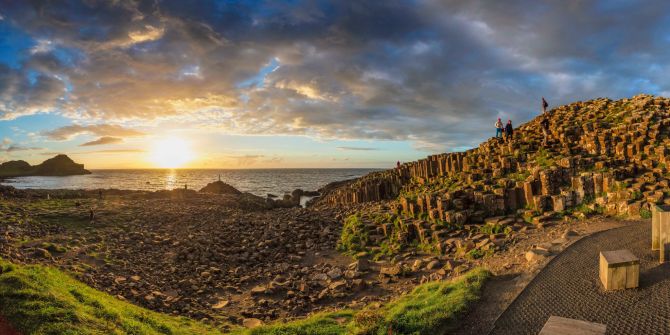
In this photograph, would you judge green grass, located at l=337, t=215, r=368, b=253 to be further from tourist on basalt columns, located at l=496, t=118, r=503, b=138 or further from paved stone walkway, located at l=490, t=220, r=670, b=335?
tourist on basalt columns, located at l=496, t=118, r=503, b=138

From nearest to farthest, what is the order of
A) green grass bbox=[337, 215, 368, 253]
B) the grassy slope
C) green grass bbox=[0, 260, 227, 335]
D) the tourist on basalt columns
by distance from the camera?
1. green grass bbox=[0, 260, 227, 335]
2. the grassy slope
3. green grass bbox=[337, 215, 368, 253]
4. the tourist on basalt columns

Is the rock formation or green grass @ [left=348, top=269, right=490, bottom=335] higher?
the rock formation

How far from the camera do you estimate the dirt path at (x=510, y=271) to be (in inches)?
345

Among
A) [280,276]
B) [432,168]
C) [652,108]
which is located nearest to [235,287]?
[280,276]

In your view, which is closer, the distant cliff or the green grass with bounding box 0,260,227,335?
the green grass with bounding box 0,260,227,335

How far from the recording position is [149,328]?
10133mm

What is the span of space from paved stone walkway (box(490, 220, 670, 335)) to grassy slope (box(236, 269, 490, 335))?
48.6 inches

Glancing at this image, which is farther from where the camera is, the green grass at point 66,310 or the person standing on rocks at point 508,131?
the person standing on rocks at point 508,131

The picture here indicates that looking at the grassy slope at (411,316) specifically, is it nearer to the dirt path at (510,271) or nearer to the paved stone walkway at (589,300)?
the dirt path at (510,271)

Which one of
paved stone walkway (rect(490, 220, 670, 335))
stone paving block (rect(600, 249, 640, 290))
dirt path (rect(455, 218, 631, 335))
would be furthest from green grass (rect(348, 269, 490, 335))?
stone paving block (rect(600, 249, 640, 290))

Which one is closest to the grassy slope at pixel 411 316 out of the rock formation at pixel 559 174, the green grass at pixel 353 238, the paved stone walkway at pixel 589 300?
the paved stone walkway at pixel 589 300

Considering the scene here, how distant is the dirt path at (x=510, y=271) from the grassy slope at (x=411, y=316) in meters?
0.30

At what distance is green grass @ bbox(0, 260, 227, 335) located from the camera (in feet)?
28.7

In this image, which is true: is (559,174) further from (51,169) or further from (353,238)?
(51,169)
